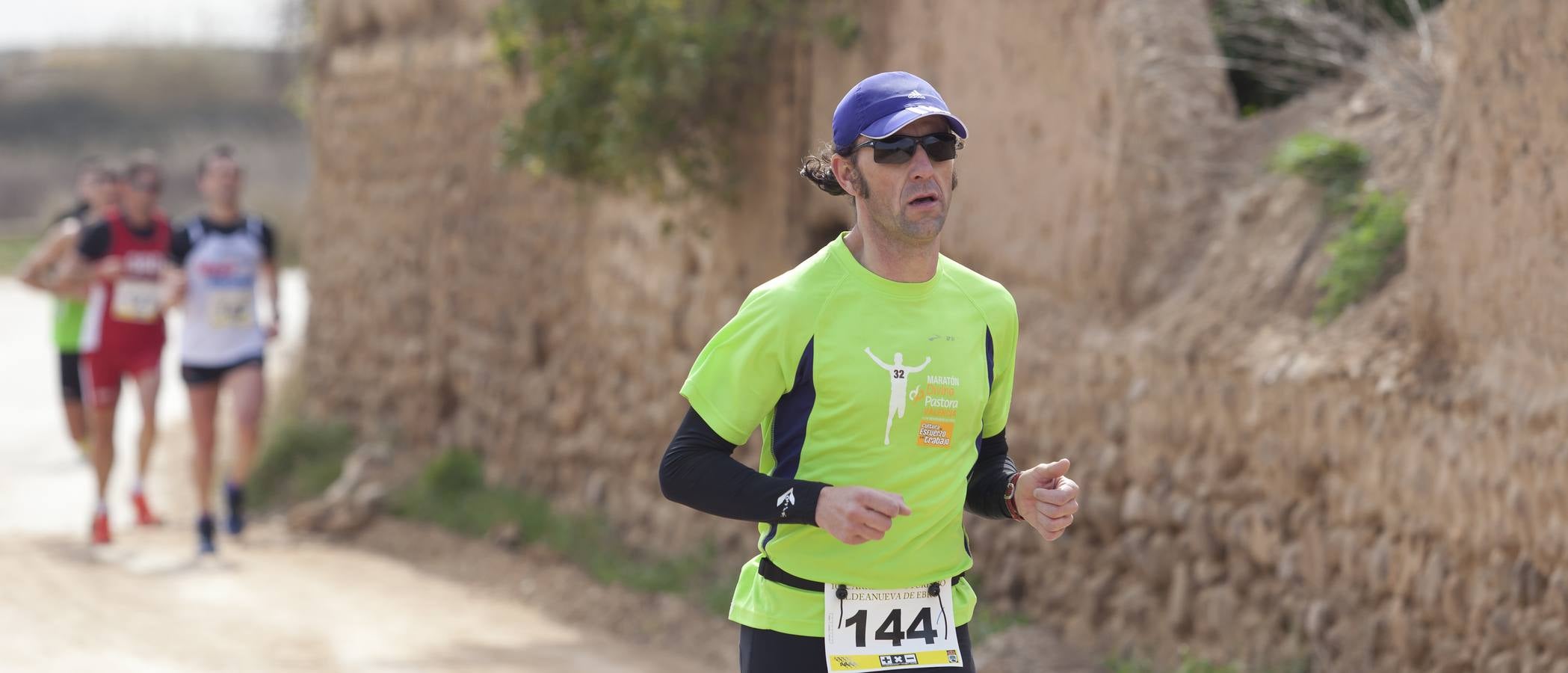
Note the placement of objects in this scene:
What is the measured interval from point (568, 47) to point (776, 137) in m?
1.20

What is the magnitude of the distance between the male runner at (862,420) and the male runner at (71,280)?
7.57 metres

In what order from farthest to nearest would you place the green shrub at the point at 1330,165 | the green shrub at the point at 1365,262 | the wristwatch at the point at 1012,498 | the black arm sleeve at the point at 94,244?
the black arm sleeve at the point at 94,244 < the green shrub at the point at 1330,165 < the green shrub at the point at 1365,262 < the wristwatch at the point at 1012,498

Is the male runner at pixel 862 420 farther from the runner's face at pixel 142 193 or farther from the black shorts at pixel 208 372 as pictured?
the runner's face at pixel 142 193

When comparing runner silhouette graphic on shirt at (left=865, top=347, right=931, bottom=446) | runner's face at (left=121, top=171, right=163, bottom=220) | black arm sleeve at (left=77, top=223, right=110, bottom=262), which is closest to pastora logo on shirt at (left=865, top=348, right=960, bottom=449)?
runner silhouette graphic on shirt at (left=865, top=347, right=931, bottom=446)

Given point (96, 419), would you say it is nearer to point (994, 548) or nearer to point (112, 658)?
point (112, 658)

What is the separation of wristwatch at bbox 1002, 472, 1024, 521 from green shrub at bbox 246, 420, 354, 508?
8.93 meters

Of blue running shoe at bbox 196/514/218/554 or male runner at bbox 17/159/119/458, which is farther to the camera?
male runner at bbox 17/159/119/458

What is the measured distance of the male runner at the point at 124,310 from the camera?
10.0 m

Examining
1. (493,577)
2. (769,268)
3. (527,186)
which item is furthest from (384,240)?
(769,268)

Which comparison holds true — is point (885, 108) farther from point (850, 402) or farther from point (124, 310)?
point (124, 310)

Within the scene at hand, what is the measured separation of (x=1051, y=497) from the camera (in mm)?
3641

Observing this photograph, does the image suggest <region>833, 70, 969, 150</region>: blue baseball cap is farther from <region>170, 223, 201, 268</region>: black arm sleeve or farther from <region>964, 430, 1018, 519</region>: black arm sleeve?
<region>170, 223, 201, 268</region>: black arm sleeve

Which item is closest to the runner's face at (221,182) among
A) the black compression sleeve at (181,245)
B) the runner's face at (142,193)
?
the black compression sleeve at (181,245)

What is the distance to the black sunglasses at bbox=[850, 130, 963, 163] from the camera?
363 centimetres
